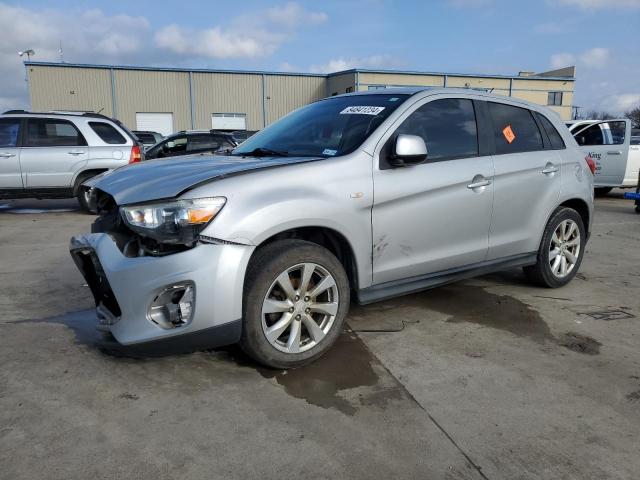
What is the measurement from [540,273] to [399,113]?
221cm

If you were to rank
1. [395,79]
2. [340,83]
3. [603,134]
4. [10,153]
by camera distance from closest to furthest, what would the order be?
[10,153] → [603,134] → [395,79] → [340,83]

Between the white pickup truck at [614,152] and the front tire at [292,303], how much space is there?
34.2 ft

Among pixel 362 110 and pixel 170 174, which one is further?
pixel 362 110

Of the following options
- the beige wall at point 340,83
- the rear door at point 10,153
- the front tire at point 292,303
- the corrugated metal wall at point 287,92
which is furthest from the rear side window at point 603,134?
the corrugated metal wall at point 287,92

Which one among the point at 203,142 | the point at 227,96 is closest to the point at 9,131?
the point at 203,142

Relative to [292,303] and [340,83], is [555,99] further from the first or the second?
[292,303]

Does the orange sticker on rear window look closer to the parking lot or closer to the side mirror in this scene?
the side mirror

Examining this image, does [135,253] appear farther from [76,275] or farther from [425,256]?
[76,275]

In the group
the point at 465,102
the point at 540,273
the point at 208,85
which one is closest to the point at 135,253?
the point at 465,102

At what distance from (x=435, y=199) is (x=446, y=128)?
0.61m

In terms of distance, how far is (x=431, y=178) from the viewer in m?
3.66

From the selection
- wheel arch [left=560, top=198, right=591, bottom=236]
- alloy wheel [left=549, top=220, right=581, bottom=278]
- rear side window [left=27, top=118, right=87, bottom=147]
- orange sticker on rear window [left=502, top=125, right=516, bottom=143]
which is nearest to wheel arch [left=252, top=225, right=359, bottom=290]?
orange sticker on rear window [left=502, top=125, right=516, bottom=143]

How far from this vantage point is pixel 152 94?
114 ft

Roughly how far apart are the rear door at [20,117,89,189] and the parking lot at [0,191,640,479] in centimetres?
559
